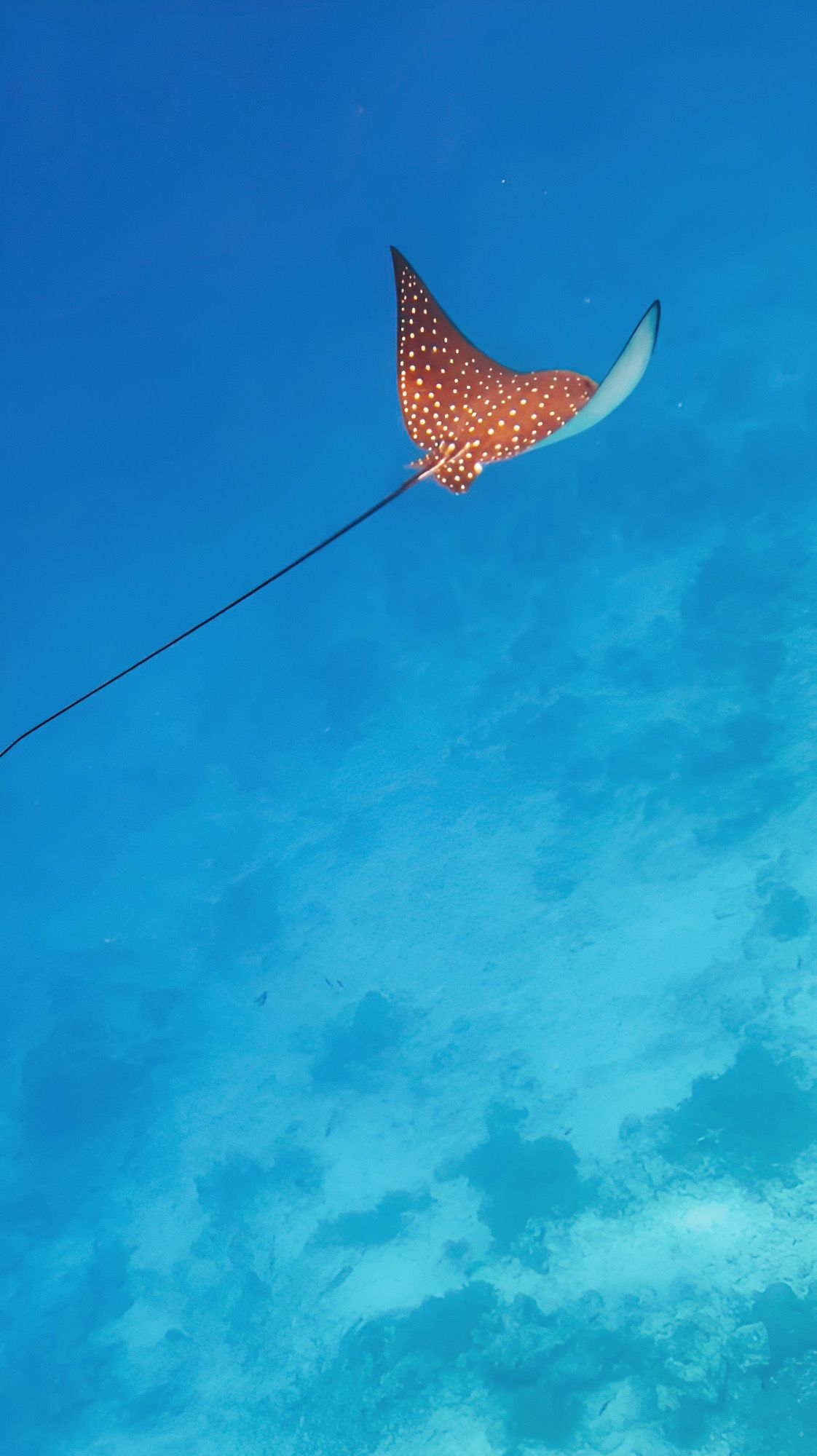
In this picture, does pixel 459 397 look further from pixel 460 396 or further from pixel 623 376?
pixel 623 376

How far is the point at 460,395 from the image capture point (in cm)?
306

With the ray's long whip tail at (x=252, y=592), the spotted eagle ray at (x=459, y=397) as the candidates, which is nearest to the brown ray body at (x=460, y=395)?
the spotted eagle ray at (x=459, y=397)

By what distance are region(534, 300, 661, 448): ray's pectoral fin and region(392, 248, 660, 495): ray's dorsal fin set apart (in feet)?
0.76

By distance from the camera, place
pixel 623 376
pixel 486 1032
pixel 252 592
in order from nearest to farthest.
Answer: pixel 252 592, pixel 623 376, pixel 486 1032

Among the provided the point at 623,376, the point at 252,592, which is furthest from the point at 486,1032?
the point at 623,376

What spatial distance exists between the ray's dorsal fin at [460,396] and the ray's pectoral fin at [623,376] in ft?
0.76

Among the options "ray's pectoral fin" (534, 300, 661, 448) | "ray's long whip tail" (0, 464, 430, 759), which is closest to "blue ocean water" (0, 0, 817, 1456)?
"ray's long whip tail" (0, 464, 430, 759)

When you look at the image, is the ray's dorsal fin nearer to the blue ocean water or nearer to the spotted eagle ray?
the spotted eagle ray

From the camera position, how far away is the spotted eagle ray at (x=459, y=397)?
2986mm

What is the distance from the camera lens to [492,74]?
3.53 metres

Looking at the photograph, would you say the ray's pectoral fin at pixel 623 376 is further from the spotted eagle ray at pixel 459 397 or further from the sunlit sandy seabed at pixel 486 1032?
the sunlit sandy seabed at pixel 486 1032

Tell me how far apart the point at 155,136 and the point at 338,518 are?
1.90 m

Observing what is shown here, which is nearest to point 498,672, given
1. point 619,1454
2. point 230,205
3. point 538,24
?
point 230,205

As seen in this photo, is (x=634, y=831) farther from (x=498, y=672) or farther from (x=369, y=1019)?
(x=369, y=1019)
